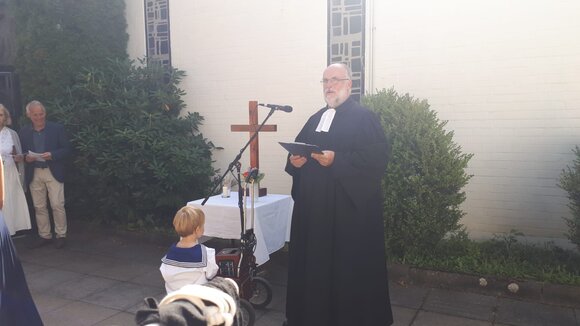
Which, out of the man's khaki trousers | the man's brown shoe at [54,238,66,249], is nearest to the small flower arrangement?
the man's khaki trousers

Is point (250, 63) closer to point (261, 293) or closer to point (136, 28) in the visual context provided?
point (136, 28)

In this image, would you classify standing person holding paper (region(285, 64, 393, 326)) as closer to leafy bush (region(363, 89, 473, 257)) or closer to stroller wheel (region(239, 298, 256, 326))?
stroller wheel (region(239, 298, 256, 326))

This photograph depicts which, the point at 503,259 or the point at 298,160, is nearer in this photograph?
the point at 298,160

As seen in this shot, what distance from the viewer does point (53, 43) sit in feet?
22.7

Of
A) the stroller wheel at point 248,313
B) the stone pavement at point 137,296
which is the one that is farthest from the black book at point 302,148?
the stone pavement at point 137,296

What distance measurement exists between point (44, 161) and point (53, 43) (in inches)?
73.6

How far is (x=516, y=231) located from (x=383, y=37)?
2773 millimetres

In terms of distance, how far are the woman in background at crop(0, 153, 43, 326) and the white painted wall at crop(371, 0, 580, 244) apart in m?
4.38

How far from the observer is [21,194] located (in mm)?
6199

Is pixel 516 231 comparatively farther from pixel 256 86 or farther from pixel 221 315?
pixel 221 315

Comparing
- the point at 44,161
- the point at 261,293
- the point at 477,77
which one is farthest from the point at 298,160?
the point at 44,161

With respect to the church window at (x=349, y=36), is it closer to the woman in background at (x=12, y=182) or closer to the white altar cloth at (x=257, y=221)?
the white altar cloth at (x=257, y=221)

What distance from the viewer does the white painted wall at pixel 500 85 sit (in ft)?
16.9

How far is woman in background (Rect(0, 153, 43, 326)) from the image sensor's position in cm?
327
